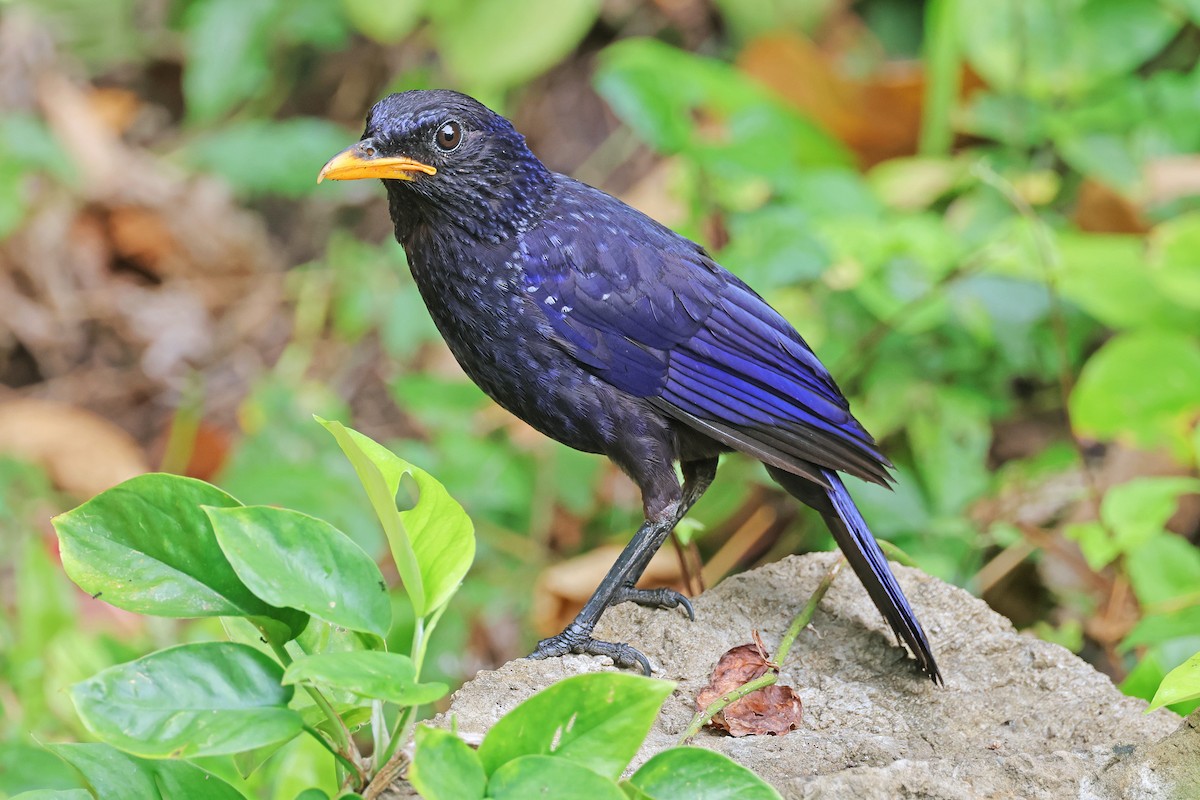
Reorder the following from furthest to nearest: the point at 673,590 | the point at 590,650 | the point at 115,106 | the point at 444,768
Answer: the point at 115,106, the point at 673,590, the point at 590,650, the point at 444,768

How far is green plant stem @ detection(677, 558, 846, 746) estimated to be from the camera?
2.64 m

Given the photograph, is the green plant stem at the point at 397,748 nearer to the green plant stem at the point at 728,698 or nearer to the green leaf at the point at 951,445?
the green plant stem at the point at 728,698

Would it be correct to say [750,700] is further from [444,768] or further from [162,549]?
[162,549]

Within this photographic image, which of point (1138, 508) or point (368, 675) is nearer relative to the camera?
point (368, 675)

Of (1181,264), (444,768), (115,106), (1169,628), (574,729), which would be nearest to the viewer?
(444,768)

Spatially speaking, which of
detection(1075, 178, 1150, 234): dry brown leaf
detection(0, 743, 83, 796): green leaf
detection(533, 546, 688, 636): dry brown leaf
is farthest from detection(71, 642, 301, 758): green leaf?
detection(1075, 178, 1150, 234): dry brown leaf

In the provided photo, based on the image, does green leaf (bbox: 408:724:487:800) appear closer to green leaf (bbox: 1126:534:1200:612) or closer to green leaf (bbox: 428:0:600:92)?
green leaf (bbox: 1126:534:1200:612)

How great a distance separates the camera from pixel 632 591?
3.34 metres

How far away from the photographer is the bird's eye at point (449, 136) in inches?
123

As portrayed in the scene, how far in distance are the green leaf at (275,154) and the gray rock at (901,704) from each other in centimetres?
381

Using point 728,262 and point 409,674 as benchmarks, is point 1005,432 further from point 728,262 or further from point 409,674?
point 409,674

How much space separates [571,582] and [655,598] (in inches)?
71.1

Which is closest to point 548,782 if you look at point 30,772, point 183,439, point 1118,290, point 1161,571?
point 30,772

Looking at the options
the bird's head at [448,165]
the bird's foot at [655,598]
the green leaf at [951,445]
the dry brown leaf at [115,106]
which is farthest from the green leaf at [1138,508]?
the dry brown leaf at [115,106]
